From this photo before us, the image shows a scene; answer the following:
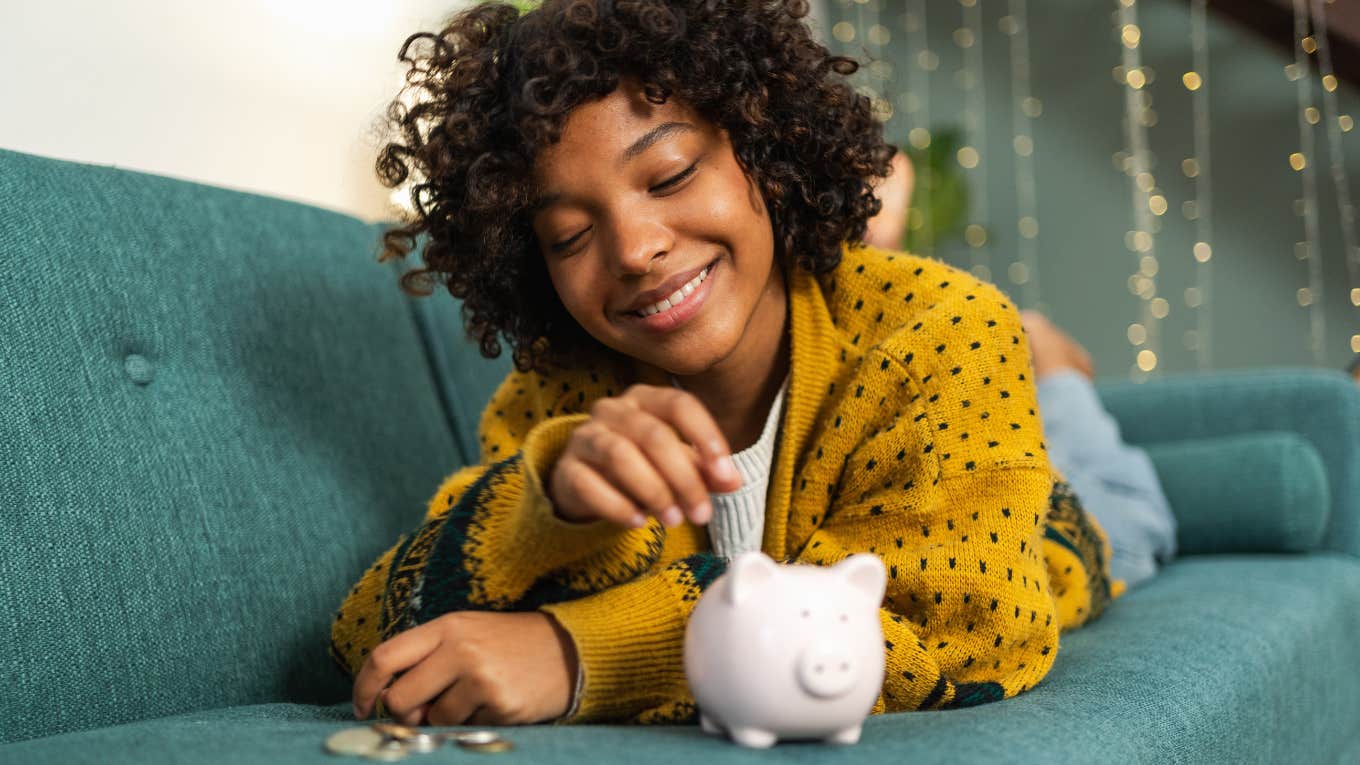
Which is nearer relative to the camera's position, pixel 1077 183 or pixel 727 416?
pixel 727 416

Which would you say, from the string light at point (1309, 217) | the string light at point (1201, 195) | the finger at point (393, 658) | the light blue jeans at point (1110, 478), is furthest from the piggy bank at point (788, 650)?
the string light at point (1201, 195)

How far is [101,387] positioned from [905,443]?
0.66 meters

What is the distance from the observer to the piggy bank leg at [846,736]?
630 mm

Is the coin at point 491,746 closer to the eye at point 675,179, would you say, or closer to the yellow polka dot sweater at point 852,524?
the yellow polka dot sweater at point 852,524

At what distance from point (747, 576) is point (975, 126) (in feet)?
11.3

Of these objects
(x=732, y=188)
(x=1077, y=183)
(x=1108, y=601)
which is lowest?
(x=1108, y=601)

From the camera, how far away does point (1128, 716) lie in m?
0.79

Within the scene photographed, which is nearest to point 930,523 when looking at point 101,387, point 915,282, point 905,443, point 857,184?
point 905,443

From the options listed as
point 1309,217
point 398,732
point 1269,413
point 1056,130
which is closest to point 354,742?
point 398,732

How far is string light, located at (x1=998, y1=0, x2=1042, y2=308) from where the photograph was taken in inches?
144

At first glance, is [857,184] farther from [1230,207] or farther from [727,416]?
[1230,207]

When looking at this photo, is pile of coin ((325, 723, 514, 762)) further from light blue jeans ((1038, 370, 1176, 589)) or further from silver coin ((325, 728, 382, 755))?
light blue jeans ((1038, 370, 1176, 589))

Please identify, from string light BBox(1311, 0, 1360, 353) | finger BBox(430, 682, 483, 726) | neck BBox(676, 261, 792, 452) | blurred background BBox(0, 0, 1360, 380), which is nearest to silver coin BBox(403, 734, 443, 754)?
finger BBox(430, 682, 483, 726)

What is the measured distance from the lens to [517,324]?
3.85ft
